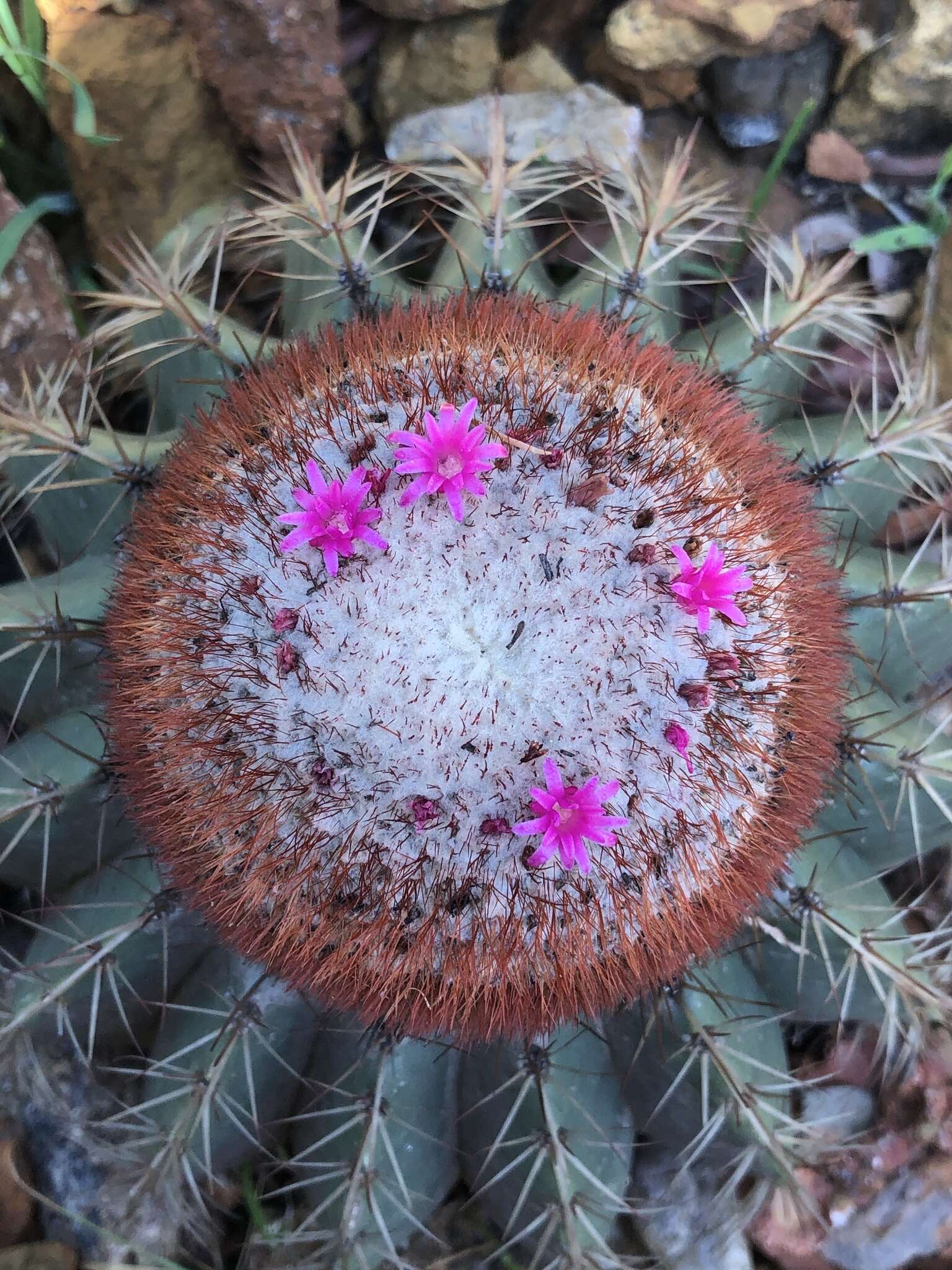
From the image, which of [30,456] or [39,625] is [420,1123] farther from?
[30,456]

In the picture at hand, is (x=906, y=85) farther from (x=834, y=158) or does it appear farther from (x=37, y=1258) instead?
(x=37, y=1258)

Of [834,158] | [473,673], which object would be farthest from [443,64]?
[473,673]

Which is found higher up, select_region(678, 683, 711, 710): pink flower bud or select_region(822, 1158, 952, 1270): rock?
select_region(678, 683, 711, 710): pink flower bud

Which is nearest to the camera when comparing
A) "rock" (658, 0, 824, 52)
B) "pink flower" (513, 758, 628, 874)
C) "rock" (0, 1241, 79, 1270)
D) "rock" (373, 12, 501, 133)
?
"pink flower" (513, 758, 628, 874)

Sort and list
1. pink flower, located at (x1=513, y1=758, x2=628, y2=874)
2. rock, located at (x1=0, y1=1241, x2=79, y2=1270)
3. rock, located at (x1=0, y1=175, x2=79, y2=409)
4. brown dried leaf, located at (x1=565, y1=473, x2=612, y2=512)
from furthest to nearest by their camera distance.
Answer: rock, located at (x1=0, y1=175, x2=79, y2=409) < rock, located at (x1=0, y1=1241, x2=79, y2=1270) < brown dried leaf, located at (x1=565, y1=473, x2=612, y2=512) < pink flower, located at (x1=513, y1=758, x2=628, y2=874)

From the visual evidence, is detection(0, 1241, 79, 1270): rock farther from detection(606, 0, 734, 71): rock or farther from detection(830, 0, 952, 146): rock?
detection(830, 0, 952, 146): rock

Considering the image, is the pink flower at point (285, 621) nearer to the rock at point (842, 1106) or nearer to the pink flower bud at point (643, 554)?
the pink flower bud at point (643, 554)

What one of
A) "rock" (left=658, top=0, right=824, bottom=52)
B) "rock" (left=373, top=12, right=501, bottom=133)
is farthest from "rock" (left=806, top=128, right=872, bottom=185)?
"rock" (left=373, top=12, right=501, bottom=133)
